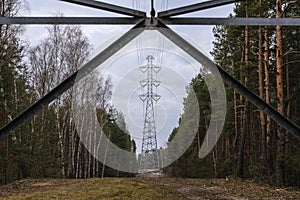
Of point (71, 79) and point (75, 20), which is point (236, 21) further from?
point (71, 79)

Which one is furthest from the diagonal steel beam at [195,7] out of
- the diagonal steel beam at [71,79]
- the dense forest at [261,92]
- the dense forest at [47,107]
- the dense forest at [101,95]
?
the dense forest at [47,107]

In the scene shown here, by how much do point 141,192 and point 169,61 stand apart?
311cm

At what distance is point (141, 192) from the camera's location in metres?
7.12

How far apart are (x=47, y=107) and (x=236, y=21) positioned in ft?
38.1

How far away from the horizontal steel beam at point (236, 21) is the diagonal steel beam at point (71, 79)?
0.38m

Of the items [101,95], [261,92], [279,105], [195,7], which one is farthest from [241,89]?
[101,95]

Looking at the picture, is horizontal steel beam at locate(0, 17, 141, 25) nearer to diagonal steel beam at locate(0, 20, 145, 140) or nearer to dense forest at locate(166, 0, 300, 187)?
diagonal steel beam at locate(0, 20, 145, 140)

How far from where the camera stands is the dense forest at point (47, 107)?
11453 mm

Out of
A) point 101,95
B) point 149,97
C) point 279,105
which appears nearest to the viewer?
point 149,97

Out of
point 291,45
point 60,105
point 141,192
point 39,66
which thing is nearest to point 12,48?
point 39,66

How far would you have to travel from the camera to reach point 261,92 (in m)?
11.2

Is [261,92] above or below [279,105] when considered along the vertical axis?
above

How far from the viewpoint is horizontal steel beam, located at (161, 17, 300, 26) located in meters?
3.55

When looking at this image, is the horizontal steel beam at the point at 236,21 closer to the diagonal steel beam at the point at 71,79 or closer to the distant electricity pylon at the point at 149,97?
the diagonal steel beam at the point at 71,79
